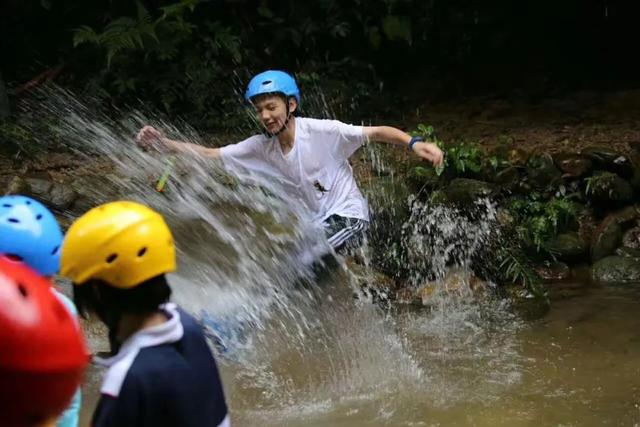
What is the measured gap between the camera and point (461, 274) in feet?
21.5

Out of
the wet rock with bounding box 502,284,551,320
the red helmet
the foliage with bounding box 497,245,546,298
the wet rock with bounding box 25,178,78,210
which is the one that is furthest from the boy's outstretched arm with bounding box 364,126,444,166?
the red helmet

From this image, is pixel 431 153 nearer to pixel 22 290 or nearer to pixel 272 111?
pixel 272 111

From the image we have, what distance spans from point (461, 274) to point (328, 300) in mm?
1246

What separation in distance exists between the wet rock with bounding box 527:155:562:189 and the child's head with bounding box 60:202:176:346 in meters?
5.68

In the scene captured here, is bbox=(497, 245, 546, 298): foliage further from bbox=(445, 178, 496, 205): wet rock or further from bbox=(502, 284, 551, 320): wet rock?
bbox=(445, 178, 496, 205): wet rock

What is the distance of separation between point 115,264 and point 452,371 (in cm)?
320

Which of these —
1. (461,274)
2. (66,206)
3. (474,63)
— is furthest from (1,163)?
(474,63)

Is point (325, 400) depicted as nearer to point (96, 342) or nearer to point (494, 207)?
point (96, 342)

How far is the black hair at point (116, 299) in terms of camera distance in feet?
6.62

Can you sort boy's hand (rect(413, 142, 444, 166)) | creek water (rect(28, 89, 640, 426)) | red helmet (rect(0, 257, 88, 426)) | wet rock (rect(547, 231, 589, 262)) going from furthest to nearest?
wet rock (rect(547, 231, 589, 262)), boy's hand (rect(413, 142, 444, 166)), creek water (rect(28, 89, 640, 426)), red helmet (rect(0, 257, 88, 426))

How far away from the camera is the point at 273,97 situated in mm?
4723

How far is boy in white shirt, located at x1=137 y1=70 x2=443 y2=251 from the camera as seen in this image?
15.5 ft

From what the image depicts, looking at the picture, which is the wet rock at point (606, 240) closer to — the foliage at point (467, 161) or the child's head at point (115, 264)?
the foliage at point (467, 161)

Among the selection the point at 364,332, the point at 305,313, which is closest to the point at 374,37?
the point at 305,313
